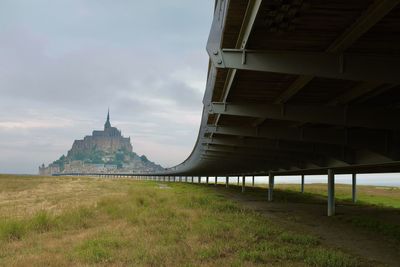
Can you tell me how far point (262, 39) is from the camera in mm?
10250

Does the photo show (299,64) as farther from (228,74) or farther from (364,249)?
(364,249)

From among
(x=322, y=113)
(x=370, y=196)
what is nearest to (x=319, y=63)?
(x=322, y=113)

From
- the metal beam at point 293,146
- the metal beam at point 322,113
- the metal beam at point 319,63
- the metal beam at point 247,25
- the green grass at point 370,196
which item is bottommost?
the green grass at point 370,196

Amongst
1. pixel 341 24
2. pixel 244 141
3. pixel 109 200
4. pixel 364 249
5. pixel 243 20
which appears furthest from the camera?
pixel 244 141

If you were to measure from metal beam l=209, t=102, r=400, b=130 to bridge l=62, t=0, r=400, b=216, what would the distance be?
0.11 ft

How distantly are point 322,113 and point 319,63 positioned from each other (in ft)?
18.6

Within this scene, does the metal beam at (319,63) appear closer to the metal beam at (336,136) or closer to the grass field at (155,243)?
the grass field at (155,243)

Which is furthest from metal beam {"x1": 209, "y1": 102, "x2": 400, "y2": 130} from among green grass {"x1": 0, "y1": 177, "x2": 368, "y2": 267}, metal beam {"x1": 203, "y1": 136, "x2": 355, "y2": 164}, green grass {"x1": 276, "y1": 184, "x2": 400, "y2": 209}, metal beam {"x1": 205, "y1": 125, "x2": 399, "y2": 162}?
green grass {"x1": 276, "y1": 184, "x2": 400, "y2": 209}

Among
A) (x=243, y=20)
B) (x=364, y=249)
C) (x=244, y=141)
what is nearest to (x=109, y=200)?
(x=244, y=141)

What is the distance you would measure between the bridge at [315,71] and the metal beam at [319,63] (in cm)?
2

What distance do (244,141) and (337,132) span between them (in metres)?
11.1

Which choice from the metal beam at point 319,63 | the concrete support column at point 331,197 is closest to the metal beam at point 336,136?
the concrete support column at point 331,197

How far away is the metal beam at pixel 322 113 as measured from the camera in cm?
1506

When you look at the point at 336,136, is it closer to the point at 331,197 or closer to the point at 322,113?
the point at 322,113
